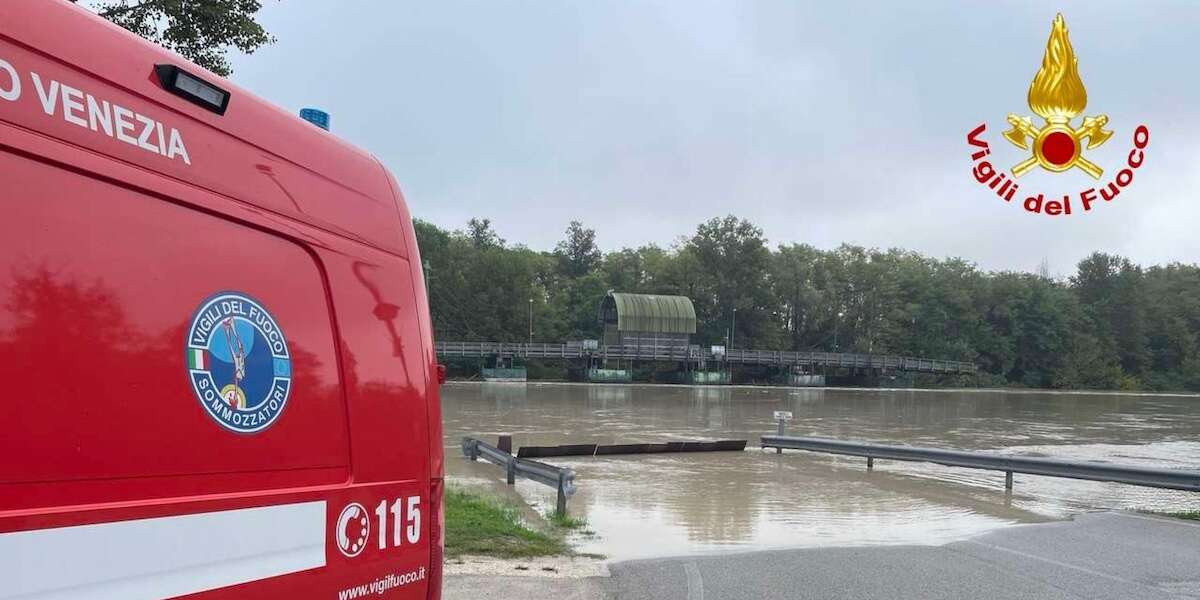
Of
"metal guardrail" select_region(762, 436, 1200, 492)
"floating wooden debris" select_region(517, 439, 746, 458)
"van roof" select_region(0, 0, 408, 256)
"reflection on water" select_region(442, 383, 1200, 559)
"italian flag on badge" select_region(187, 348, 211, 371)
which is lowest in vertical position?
"reflection on water" select_region(442, 383, 1200, 559)

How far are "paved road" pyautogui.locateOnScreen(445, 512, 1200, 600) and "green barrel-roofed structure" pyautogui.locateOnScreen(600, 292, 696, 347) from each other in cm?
6728

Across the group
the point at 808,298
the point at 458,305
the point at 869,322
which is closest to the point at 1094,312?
the point at 869,322

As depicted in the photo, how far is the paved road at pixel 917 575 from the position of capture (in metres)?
6.85

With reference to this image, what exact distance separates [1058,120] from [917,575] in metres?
10.6

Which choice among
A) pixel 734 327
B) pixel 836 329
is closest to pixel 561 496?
pixel 734 327

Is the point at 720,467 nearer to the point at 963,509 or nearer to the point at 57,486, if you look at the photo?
the point at 963,509

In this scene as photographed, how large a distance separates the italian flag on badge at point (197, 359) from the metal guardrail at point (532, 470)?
27.9 feet

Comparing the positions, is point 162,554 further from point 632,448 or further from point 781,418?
point 781,418

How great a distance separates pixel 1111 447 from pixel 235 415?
2607 cm

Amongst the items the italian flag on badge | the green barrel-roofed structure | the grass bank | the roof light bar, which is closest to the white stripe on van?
the italian flag on badge

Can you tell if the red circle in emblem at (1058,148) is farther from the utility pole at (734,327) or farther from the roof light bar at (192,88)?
the utility pole at (734,327)

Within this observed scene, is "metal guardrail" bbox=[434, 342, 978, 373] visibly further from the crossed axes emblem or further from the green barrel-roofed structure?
the crossed axes emblem

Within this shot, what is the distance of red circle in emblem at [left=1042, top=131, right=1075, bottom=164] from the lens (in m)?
15.4

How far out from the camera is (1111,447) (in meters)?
23.4
